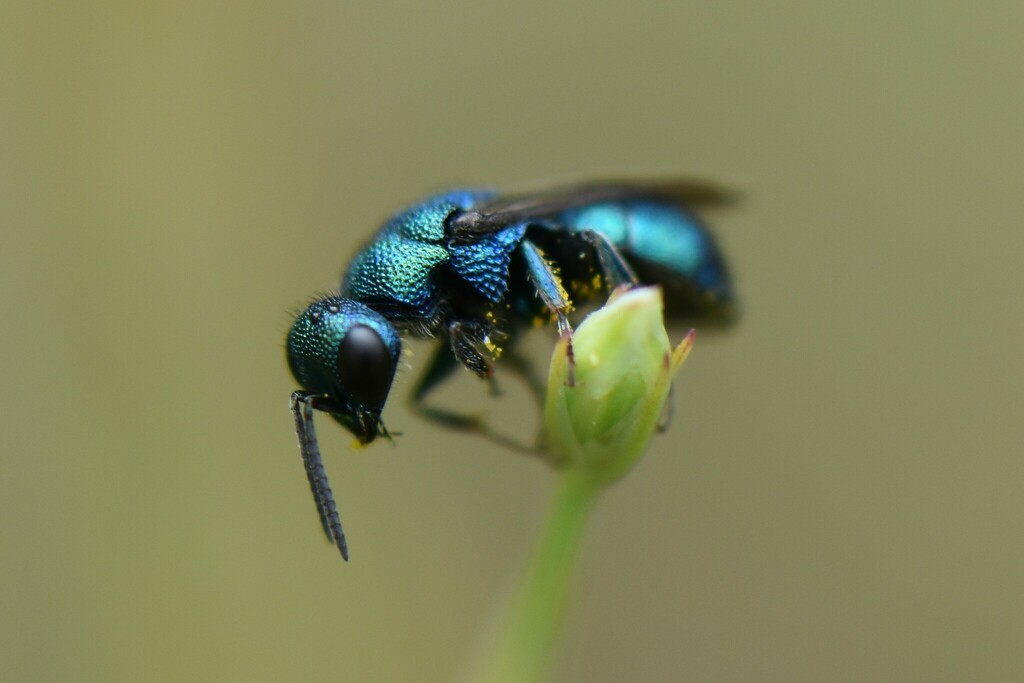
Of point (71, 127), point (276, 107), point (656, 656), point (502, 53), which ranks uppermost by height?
point (502, 53)

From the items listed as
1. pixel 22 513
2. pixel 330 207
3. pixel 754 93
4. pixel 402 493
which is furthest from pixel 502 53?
pixel 22 513

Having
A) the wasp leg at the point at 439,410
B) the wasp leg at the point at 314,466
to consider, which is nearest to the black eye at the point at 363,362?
the wasp leg at the point at 314,466

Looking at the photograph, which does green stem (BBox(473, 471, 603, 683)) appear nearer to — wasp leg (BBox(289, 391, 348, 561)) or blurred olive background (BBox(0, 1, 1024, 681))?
wasp leg (BBox(289, 391, 348, 561))

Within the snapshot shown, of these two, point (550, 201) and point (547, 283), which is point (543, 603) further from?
point (550, 201)

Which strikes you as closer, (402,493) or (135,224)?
(135,224)

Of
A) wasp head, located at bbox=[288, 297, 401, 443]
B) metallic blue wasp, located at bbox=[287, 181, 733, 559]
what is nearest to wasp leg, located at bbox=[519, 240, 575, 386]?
metallic blue wasp, located at bbox=[287, 181, 733, 559]

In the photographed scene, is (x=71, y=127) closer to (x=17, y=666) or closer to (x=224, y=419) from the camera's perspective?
(x=224, y=419)

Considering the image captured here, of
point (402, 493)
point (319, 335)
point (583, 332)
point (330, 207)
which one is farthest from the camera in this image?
point (330, 207)

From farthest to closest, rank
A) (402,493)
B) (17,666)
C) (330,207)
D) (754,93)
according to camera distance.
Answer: (754,93)
(330,207)
(402,493)
(17,666)

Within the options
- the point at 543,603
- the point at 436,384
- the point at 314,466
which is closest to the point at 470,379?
the point at 436,384
